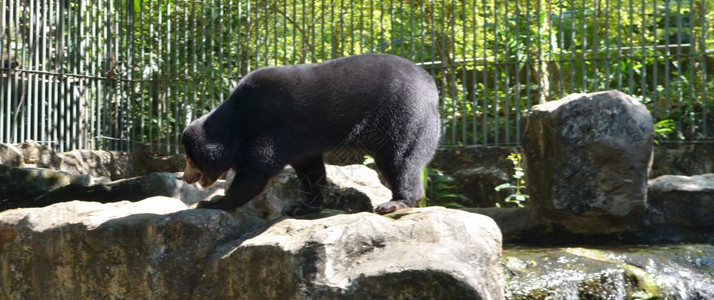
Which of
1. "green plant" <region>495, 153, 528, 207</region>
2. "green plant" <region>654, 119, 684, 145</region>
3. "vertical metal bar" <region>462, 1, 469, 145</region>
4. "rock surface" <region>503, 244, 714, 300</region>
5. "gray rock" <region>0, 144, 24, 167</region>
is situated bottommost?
"rock surface" <region>503, 244, 714, 300</region>

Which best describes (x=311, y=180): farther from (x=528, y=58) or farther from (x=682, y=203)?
(x=528, y=58)

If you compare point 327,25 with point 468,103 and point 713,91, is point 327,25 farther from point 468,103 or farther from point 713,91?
point 713,91

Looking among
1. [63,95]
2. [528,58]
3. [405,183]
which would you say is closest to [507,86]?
[528,58]

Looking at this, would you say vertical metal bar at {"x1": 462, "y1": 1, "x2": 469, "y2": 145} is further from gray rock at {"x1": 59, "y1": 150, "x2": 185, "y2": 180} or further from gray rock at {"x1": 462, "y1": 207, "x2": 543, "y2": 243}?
gray rock at {"x1": 59, "y1": 150, "x2": 185, "y2": 180}

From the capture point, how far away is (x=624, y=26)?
1045 cm

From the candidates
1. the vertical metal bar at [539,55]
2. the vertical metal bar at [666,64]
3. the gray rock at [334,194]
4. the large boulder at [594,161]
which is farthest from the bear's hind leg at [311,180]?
the vertical metal bar at [666,64]

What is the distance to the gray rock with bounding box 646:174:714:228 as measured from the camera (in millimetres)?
7121

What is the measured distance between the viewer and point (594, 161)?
23.4 ft

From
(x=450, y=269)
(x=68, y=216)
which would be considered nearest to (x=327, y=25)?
(x=68, y=216)

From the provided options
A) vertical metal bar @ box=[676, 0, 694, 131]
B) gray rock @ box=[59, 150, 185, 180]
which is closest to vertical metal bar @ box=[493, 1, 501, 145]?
vertical metal bar @ box=[676, 0, 694, 131]

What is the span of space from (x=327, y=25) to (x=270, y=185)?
10.7 feet

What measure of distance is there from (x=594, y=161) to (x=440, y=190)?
2.57 m

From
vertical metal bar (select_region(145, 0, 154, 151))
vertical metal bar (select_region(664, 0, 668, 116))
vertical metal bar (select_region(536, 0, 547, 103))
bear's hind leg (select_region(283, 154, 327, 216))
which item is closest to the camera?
bear's hind leg (select_region(283, 154, 327, 216))

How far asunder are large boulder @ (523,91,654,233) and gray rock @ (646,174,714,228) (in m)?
0.22
